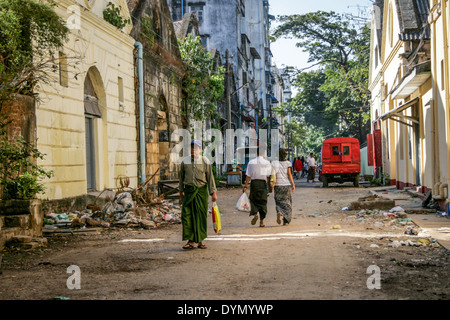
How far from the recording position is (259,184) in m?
12.3

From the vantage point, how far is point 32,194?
32.0ft

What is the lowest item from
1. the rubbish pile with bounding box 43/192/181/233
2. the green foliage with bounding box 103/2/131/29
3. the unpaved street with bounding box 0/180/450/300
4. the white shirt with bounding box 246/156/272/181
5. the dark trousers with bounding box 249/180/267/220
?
the unpaved street with bounding box 0/180/450/300

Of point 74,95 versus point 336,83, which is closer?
point 74,95

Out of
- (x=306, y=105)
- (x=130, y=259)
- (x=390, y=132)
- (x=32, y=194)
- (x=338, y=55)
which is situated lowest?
(x=130, y=259)

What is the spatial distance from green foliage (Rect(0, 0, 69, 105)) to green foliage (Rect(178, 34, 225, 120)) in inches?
573

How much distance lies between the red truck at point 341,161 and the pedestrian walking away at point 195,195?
61.3 feet

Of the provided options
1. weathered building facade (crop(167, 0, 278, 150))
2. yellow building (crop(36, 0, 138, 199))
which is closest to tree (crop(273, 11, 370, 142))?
weathered building facade (crop(167, 0, 278, 150))

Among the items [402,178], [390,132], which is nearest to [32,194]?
[402,178]

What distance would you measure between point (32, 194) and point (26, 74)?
2.07 m

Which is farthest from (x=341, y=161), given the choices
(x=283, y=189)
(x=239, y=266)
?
(x=239, y=266)

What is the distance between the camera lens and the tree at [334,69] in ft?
128

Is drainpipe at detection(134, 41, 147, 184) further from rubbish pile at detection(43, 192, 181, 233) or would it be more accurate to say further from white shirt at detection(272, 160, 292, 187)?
white shirt at detection(272, 160, 292, 187)

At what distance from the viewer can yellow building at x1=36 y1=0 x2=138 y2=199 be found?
1241cm
